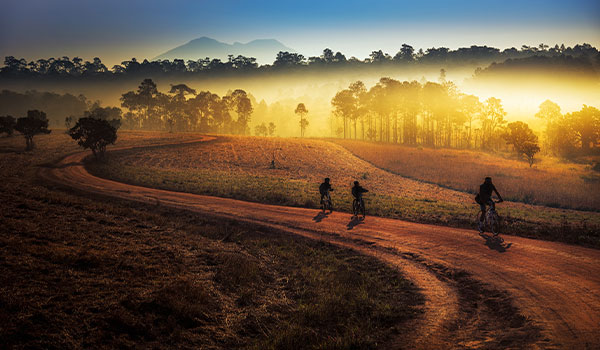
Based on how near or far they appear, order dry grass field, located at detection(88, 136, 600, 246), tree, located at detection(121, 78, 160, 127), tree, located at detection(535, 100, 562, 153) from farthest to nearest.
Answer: tree, located at detection(121, 78, 160, 127) → tree, located at detection(535, 100, 562, 153) → dry grass field, located at detection(88, 136, 600, 246)

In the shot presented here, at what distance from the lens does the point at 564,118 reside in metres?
82.3

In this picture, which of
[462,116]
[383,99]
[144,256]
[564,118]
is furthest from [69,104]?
[564,118]

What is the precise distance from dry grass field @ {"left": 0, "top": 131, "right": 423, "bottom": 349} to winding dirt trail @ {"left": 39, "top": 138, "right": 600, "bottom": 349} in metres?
0.93

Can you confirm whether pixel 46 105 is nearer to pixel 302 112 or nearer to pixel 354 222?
pixel 302 112

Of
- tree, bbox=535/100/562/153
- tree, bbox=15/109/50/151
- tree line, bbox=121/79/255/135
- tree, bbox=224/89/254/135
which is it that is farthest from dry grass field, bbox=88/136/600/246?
tree line, bbox=121/79/255/135

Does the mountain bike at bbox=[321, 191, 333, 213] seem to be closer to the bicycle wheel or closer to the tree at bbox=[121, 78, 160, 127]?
the bicycle wheel

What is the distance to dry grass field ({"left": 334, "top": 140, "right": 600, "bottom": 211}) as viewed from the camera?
3825cm

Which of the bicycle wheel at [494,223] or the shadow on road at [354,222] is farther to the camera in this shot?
the shadow on road at [354,222]

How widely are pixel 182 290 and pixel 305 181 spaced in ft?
109

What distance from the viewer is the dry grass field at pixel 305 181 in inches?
822

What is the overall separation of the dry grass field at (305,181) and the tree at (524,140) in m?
29.6

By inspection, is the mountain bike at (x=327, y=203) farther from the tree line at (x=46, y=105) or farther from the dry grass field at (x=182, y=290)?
the tree line at (x=46, y=105)

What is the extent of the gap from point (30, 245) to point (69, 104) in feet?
637

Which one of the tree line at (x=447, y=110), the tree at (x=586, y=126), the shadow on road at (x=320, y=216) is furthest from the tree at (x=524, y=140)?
the shadow on road at (x=320, y=216)
